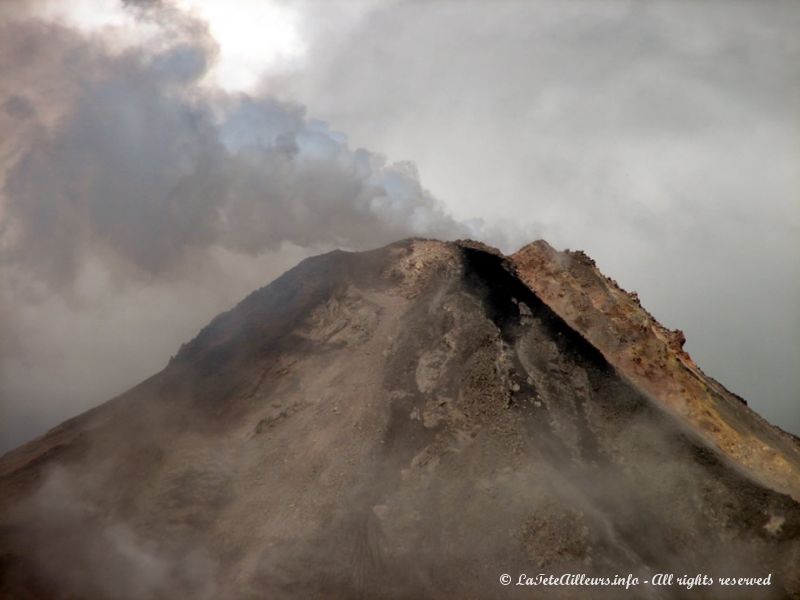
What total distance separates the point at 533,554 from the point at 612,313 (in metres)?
20.0

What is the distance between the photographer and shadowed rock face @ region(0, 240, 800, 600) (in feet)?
89.8

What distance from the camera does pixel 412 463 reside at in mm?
31453

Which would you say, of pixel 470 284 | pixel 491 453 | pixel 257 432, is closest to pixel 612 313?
pixel 470 284

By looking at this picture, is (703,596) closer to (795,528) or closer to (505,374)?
(795,528)

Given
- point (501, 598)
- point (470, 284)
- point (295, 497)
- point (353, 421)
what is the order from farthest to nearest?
1. point (470, 284)
2. point (353, 421)
3. point (295, 497)
4. point (501, 598)

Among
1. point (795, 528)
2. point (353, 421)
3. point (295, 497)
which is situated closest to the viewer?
point (795, 528)

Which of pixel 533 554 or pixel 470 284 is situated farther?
pixel 470 284

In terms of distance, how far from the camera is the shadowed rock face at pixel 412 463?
27359 mm

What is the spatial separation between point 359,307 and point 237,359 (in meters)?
9.30

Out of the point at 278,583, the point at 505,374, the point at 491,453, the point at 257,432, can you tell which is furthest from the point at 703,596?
the point at 257,432

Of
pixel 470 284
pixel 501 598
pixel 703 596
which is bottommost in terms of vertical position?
pixel 703 596

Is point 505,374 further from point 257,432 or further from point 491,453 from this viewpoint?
point 257,432

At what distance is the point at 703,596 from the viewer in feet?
86.5

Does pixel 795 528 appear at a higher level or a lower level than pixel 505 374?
lower
